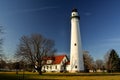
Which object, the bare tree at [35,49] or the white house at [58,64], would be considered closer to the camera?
the bare tree at [35,49]

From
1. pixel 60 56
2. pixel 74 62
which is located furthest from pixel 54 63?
pixel 74 62

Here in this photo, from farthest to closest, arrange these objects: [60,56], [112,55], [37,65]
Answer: [60,56]
[112,55]
[37,65]

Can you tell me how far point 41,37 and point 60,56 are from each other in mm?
31125

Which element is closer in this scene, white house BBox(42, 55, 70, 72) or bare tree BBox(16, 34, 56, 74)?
bare tree BBox(16, 34, 56, 74)

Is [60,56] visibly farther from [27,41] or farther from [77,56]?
[27,41]

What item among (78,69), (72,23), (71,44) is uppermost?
(72,23)

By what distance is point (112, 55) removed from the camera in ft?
243

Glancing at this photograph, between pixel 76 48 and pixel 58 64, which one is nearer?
pixel 76 48

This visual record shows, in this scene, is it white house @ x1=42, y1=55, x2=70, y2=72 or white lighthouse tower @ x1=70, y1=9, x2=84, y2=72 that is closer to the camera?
white lighthouse tower @ x1=70, y1=9, x2=84, y2=72

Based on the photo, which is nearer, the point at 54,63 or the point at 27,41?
the point at 27,41

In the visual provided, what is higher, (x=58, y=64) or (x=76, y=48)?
(x=76, y=48)

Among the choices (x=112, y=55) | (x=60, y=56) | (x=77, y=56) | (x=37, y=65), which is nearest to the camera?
(x=37, y=65)

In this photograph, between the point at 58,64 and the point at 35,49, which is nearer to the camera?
the point at 35,49

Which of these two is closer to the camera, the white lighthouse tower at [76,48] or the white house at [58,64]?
the white lighthouse tower at [76,48]
